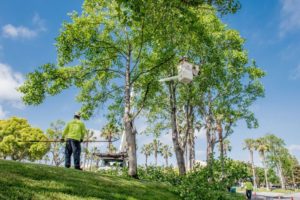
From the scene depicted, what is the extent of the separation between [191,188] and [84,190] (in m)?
5.50

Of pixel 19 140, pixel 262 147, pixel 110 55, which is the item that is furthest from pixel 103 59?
pixel 262 147

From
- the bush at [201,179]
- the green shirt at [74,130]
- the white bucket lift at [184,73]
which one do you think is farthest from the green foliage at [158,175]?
the white bucket lift at [184,73]

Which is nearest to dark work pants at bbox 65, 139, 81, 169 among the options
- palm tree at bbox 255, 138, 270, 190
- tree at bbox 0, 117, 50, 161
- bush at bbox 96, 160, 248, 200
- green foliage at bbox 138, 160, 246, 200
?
bush at bbox 96, 160, 248, 200

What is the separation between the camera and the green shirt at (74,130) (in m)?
11.9

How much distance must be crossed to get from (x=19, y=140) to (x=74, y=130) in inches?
1680

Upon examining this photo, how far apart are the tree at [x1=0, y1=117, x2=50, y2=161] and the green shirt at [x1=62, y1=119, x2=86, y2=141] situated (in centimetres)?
4195

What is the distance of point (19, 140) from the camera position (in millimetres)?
49656

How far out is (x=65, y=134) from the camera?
12.0 m

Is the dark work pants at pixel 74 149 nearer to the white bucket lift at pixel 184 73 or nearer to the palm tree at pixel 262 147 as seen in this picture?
the white bucket lift at pixel 184 73

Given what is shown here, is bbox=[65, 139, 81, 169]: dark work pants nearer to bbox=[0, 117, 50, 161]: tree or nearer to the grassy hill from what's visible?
the grassy hill

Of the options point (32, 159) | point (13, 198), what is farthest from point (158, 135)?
point (32, 159)

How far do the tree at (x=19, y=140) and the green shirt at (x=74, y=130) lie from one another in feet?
138

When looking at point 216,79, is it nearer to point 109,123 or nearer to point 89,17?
point 109,123

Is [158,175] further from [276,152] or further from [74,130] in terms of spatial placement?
[276,152]
